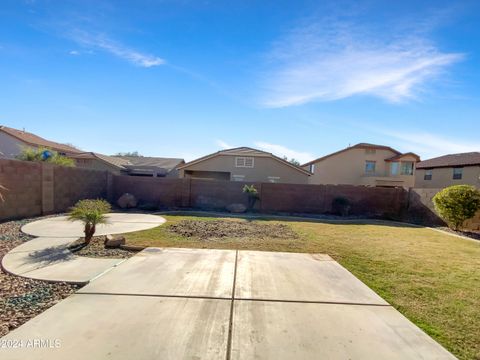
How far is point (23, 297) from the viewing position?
3.95 m

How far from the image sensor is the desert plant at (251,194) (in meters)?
15.9

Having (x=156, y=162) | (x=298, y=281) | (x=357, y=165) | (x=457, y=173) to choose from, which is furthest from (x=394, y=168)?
(x=298, y=281)

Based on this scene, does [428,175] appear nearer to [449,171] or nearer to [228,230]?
[449,171]

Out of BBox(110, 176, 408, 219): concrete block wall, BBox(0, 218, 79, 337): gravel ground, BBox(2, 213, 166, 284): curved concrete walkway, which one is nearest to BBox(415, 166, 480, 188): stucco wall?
BBox(110, 176, 408, 219): concrete block wall

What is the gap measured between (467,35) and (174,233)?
416 inches

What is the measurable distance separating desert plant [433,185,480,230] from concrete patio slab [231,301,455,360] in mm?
10272

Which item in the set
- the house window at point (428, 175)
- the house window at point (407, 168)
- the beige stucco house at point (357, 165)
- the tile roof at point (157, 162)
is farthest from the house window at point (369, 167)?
the tile roof at point (157, 162)

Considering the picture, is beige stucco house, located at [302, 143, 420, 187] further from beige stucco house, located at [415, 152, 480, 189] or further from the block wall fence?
the block wall fence

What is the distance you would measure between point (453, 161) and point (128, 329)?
33.6 metres

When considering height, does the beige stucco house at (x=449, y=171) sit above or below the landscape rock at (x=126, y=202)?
above

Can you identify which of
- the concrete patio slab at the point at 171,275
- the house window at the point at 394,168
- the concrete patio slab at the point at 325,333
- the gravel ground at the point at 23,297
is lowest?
the gravel ground at the point at 23,297

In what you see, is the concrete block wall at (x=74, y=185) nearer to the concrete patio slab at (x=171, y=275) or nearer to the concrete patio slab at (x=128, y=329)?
the concrete patio slab at (x=171, y=275)

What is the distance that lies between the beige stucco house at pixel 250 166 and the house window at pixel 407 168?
13910mm

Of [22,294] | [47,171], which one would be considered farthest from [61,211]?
[22,294]
